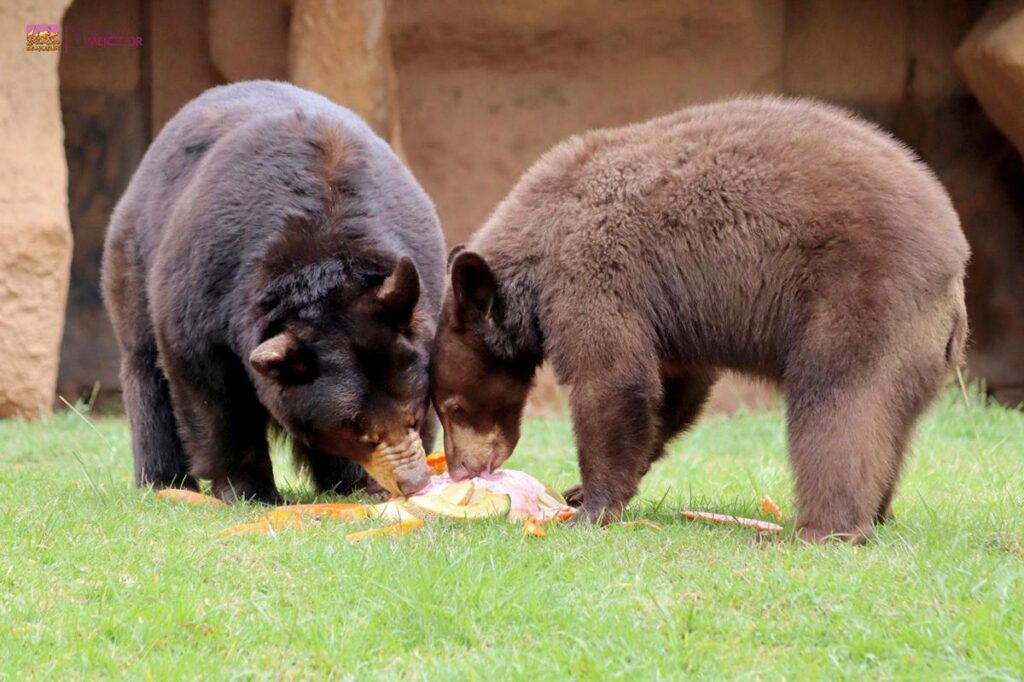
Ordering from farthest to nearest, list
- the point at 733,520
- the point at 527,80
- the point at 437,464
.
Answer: the point at 527,80, the point at 437,464, the point at 733,520

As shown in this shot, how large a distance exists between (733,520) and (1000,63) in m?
6.41

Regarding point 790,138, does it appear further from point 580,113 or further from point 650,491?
point 580,113

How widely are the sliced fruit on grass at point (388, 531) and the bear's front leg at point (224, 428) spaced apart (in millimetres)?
1262

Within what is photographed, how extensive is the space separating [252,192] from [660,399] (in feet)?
6.48

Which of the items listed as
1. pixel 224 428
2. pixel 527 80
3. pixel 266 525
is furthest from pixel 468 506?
→ pixel 527 80

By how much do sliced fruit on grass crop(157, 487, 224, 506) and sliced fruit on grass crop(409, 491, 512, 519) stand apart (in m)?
1.00

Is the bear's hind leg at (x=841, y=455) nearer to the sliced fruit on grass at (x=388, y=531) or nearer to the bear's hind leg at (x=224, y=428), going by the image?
the sliced fruit on grass at (x=388, y=531)

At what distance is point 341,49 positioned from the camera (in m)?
10.9

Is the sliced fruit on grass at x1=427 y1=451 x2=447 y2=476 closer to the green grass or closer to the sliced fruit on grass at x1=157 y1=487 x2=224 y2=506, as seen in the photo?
the sliced fruit on grass at x1=157 y1=487 x2=224 y2=506

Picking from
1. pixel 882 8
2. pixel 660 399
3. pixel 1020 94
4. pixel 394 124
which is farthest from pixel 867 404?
pixel 882 8

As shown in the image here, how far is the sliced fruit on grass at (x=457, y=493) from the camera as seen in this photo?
5.52 meters

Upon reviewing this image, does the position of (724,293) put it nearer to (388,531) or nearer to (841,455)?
(841,455)

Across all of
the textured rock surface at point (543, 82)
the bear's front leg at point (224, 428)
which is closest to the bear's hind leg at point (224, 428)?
the bear's front leg at point (224, 428)

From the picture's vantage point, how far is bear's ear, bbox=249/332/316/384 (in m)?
5.38
